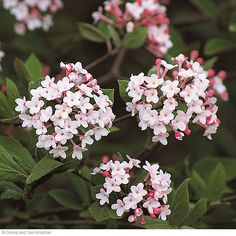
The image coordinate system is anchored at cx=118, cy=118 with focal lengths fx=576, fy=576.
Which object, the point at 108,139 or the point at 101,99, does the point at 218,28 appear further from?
the point at 101,99

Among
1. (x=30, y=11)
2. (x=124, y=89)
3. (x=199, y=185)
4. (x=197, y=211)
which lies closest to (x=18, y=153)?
(x=124, y=89)

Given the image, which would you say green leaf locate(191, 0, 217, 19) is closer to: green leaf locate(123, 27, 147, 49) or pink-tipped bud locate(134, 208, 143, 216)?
green leaf locate(123, 27, 147, 49)

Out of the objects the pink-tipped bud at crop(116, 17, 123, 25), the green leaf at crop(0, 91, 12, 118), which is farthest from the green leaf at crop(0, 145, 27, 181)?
the pink-tipped bud at crop(116, 17, 123, 25)

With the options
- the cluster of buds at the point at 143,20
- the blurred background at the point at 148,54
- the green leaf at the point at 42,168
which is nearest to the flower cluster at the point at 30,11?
the blurred background at the point at 148,54

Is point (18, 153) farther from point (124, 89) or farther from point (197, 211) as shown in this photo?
point (197, 211)

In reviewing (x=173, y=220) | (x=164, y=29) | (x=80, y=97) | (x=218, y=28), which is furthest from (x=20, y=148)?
(x=218, y=28)

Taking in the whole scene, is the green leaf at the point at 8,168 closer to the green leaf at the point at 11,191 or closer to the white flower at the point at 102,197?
the green leaf at the point at 11,191
